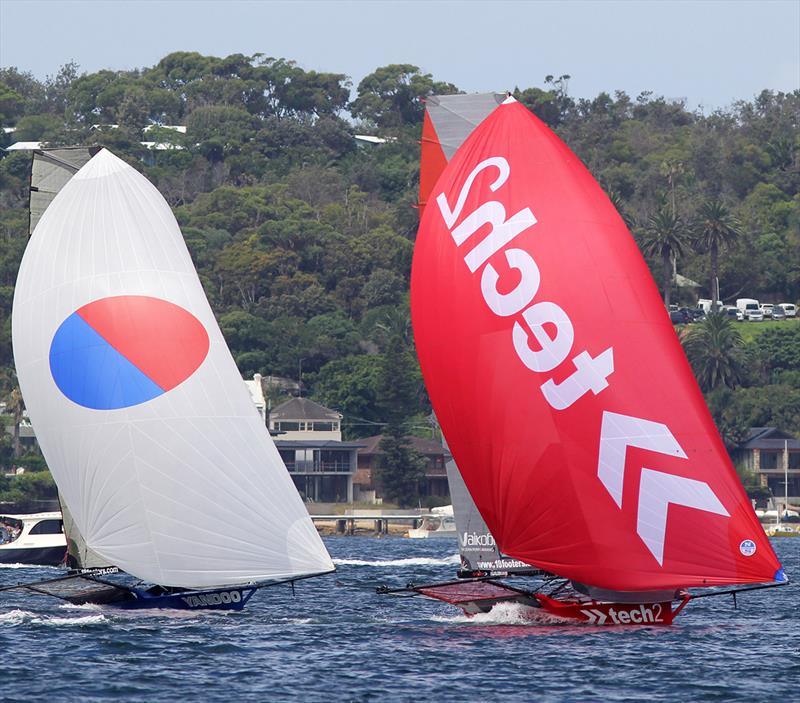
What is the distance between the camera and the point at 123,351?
2658 centimetres

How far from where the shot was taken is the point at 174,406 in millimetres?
26422

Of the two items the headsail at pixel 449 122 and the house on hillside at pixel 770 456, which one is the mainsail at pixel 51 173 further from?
the house on hillside at pixel 770 456

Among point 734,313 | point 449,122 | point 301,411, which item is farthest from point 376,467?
point 449,122

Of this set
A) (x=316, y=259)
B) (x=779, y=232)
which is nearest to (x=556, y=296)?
(x=316, y=259)

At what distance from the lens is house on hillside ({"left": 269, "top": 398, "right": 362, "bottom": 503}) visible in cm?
10044

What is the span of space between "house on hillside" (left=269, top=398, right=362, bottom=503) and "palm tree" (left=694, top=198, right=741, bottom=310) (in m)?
36.0

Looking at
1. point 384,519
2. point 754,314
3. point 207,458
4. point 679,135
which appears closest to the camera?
point 207,458

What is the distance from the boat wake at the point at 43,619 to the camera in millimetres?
28156

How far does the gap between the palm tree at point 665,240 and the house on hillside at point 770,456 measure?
2305cm

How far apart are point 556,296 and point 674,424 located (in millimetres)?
2475

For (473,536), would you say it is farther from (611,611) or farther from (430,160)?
(430,160)

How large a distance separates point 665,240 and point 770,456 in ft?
88.2

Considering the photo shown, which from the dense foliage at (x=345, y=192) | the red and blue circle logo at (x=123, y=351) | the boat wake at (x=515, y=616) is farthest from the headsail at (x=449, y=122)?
the dense foliage at (x=345, y=192)

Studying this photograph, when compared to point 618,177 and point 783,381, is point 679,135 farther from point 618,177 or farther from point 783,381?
point 783,381
